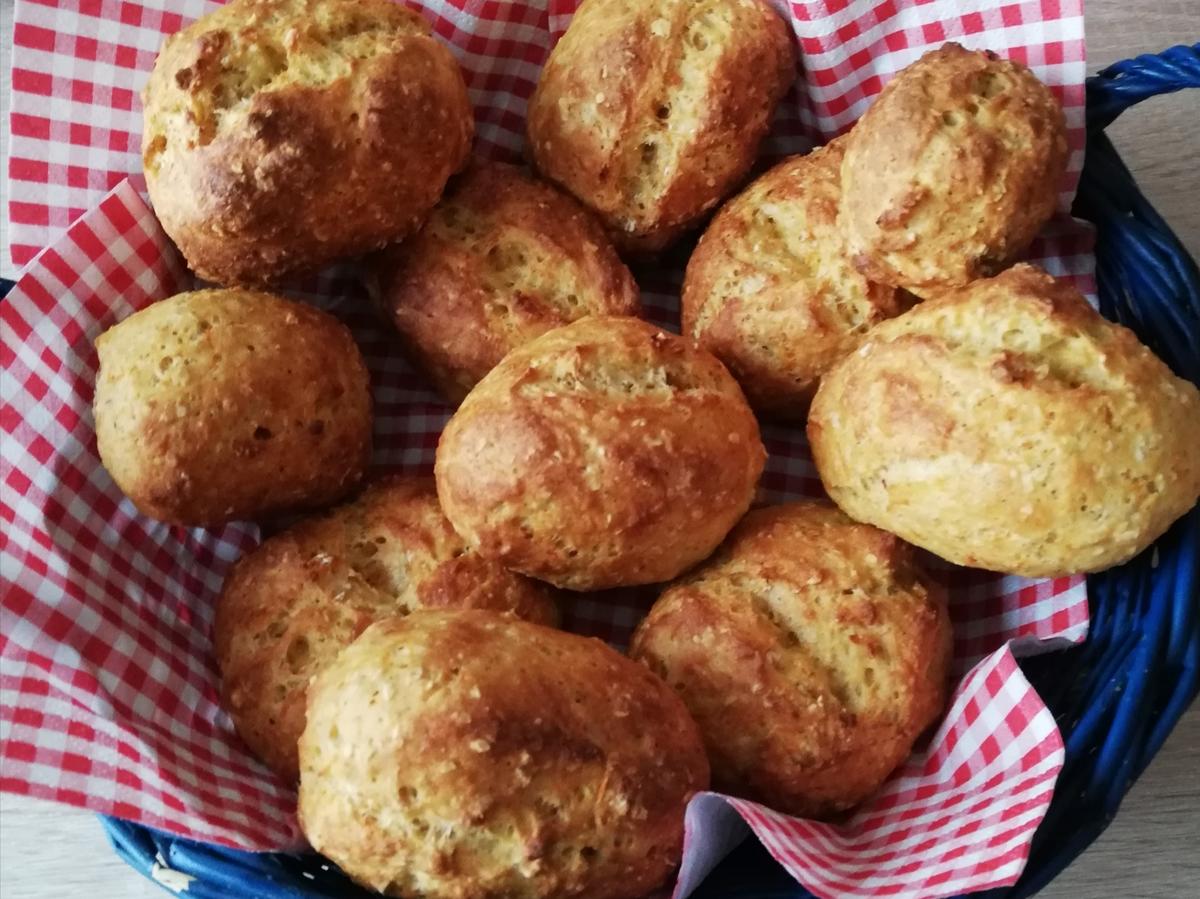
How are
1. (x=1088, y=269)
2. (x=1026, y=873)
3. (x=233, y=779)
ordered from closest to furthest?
(x=1026, y=873), (x=233, y=779), (x=1088, y=269)

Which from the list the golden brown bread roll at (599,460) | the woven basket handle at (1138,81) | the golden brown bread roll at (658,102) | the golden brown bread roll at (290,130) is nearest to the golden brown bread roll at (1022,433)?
the golden brown bread roll at (599,460)

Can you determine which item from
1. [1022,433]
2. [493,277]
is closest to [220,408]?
[493,277]

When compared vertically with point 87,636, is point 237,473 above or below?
above

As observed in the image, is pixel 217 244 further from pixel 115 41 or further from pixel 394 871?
pixel 394 871

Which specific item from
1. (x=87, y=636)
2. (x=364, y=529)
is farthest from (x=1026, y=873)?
(x=87, y=636)

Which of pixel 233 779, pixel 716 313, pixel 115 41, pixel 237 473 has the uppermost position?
pixel 115 41

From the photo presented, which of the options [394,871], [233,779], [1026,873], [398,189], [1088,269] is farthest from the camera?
[1088,269]

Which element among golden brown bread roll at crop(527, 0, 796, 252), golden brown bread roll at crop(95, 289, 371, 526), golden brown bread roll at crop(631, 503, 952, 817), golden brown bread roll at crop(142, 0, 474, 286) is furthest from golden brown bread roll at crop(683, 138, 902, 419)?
golden brown bread roll at crop(95, 289, 371, 526)
